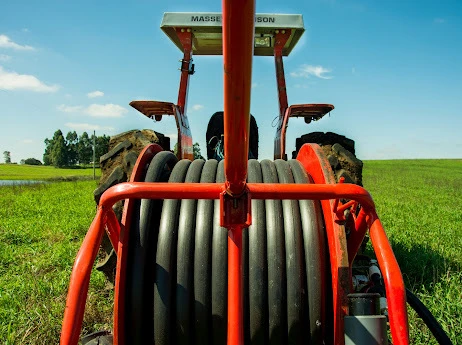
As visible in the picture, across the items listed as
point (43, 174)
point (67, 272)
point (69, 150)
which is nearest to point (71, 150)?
point (69, 150)

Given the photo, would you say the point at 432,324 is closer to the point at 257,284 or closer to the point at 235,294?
the point at 257,284

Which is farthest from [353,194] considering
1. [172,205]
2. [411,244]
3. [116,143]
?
[411,244]

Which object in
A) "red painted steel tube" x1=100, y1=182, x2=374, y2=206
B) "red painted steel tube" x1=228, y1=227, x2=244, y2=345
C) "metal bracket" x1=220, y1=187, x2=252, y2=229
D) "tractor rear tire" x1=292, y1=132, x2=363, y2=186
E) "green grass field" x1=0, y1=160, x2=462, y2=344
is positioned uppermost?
"tractor rear tire" x1=292, y1=132, x2=363, y2=186

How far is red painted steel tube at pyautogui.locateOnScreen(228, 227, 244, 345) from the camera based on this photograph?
1.71 metres

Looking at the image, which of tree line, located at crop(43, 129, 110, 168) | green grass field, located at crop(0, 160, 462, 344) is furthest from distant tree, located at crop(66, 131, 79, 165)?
green grass field, located at crop(0, 160, 462, 344)

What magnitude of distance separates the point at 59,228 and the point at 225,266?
19.1 ft

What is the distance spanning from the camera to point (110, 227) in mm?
2117

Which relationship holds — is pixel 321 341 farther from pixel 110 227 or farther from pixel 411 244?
pixel 411 244

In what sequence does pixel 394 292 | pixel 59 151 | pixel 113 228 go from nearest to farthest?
pixel 394 292
pixel 113 228
pixel 59 151

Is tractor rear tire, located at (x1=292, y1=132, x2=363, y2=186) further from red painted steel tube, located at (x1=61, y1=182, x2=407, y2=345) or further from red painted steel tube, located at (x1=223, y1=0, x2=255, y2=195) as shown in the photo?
red painted steel tube, located at (x1=223, y1=0, x2=255, y2=195)

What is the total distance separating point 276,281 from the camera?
2.22m

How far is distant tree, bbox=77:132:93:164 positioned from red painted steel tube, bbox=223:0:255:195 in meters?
82.5

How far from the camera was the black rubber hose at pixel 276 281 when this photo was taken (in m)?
2.20

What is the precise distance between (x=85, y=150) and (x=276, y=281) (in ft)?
282
